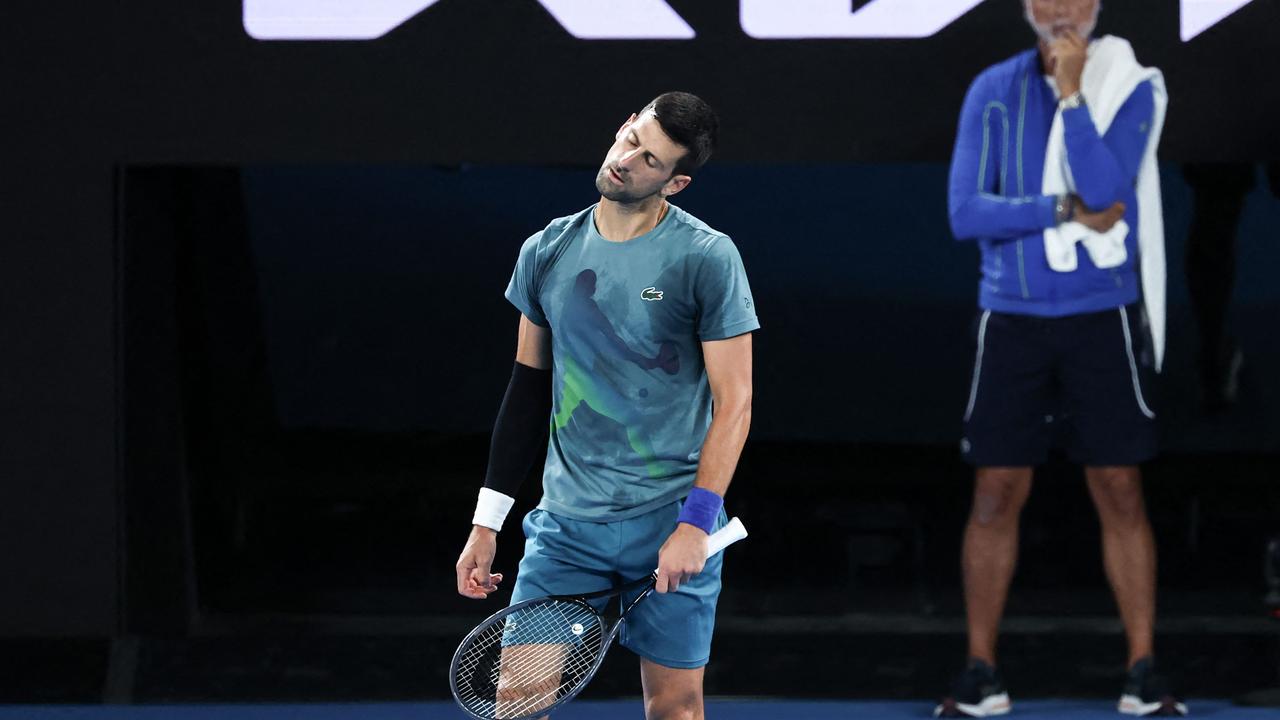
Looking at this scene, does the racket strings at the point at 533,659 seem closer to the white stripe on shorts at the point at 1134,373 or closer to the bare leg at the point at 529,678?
the bare leg at the point at 529,678

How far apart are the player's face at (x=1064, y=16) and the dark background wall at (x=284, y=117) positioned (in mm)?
148

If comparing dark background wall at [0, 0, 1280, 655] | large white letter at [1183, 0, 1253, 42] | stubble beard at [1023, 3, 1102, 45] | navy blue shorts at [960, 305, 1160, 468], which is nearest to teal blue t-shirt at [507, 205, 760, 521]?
navy blue shorts at [960, 305, 1160, 468]

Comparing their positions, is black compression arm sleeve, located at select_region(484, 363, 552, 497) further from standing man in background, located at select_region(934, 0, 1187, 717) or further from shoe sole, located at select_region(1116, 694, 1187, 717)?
shoe sole, located at select_region(1116, 694, 1187, 717)

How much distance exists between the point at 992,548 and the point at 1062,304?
64cm

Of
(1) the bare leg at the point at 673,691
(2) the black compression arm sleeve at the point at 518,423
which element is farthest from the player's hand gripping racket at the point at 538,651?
(2) the black compression arm sleeve at the point at 518,423

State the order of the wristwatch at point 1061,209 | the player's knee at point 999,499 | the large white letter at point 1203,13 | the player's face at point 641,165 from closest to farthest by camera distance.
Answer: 1. the player's face at point 641,165
2. the wristwatch at point 1061,209
3. the player's knee at point 999,499
4. the large white letter at point 1203,13

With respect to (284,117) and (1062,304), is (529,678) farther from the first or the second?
(284,117)

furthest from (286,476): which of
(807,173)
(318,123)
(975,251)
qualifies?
(975,251)

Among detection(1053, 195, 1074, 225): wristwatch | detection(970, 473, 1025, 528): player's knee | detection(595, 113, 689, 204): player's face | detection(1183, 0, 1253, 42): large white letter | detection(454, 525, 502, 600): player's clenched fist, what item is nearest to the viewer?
detection(595, 113, 689, 204): player's face

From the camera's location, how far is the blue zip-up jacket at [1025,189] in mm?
4328

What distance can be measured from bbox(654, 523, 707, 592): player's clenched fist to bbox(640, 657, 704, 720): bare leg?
0.26m

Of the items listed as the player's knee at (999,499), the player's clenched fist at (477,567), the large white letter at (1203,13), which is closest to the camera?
the player's clenched fist at (477,567)

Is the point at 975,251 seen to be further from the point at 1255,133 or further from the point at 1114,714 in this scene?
the point at 1114,714

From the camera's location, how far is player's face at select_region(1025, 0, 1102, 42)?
439 cm
